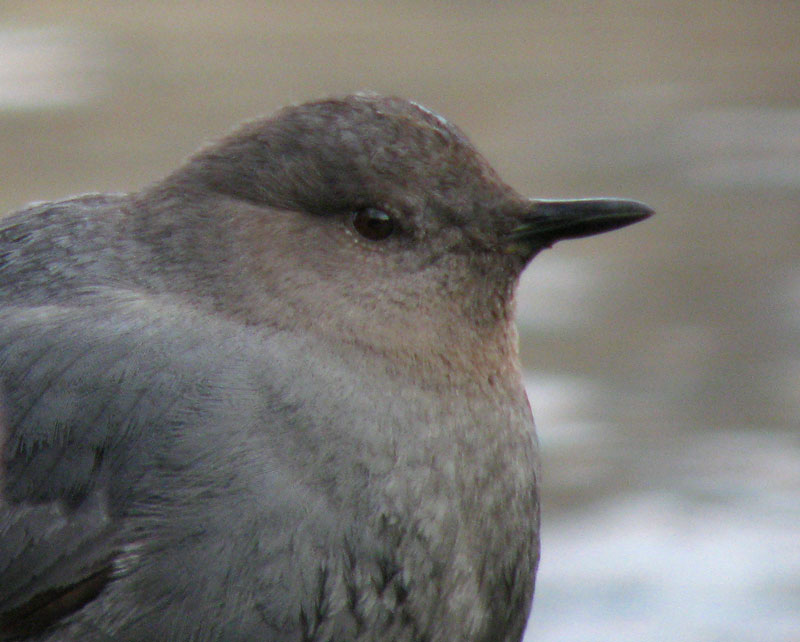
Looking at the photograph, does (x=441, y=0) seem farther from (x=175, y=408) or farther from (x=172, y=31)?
(x=175, y=408)

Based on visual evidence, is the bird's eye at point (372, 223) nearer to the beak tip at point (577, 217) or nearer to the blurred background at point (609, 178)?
the beak tip at point (577, 217)

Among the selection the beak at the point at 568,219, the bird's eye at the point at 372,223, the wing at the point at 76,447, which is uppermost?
the beak at the point at 568,219

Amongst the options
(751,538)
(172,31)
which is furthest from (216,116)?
(751,538)

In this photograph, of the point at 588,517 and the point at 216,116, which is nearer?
the point at 588,517

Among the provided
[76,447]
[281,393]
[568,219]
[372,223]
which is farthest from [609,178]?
[76,447]

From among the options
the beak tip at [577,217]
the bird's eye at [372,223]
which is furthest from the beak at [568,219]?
the bird's eye at [372,223]

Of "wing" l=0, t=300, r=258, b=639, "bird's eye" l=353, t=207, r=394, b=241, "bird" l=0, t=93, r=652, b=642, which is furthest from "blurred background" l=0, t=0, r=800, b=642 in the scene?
"wing" l=0, t=300, r=258, b=639
